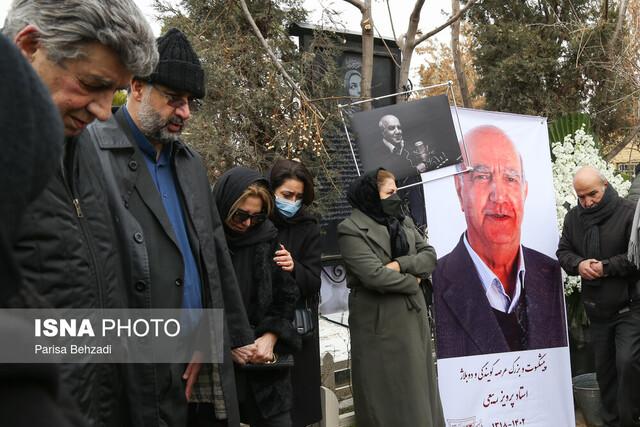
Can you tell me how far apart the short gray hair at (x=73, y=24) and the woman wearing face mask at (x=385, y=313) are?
8.41 ft

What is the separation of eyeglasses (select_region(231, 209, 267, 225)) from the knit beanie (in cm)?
68

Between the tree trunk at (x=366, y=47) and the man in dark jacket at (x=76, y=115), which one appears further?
the tree trunk at (x=366, y=47)

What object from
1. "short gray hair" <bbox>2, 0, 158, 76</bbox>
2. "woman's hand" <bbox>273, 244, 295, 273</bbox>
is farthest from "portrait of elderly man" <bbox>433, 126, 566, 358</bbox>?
"short gray hair" <bbox>2, 0, 158, 76</bbox>

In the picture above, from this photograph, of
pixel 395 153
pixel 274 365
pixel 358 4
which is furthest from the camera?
pixel 358 4

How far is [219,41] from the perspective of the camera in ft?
12.1

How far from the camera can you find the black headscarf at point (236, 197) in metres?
2.83

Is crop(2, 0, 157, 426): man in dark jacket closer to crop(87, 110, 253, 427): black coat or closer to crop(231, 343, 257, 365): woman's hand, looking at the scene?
crop(87, 110, 253, 427): black coat

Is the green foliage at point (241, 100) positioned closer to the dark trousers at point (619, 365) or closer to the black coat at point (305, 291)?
the black coat at point (305, 291)

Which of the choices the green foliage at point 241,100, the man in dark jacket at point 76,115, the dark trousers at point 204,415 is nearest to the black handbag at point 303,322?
the dark trousers at point 204,415

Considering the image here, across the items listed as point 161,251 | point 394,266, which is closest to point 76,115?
point 161,251

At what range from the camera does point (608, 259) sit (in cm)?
460

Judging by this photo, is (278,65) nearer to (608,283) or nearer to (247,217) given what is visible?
(247,217)

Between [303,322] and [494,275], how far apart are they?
6.41 ft

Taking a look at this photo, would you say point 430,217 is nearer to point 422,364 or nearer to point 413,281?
point 413,281
